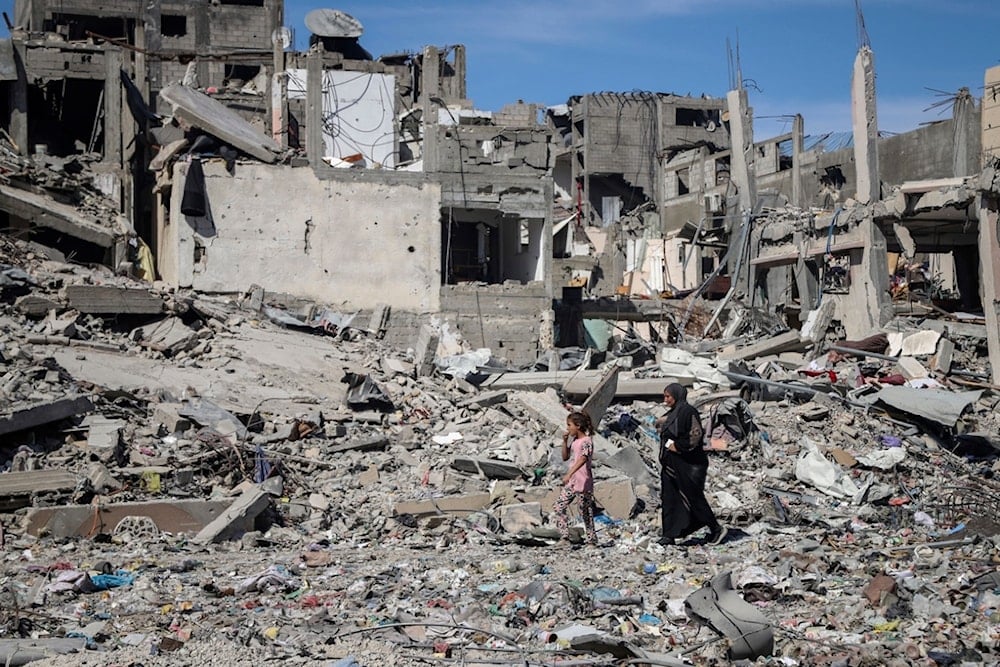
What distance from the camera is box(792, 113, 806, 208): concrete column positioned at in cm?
3341

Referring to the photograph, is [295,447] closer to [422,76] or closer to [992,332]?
[992,332]

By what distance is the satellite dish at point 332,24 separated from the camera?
38.0 m

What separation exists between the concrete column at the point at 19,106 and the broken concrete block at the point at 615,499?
1898 centimetres

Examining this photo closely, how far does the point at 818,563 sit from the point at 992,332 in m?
8.96

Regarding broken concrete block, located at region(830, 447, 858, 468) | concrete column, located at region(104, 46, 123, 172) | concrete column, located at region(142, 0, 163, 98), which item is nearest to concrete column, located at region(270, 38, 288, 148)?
concrete column, located at region(104, 46, 123, 172)

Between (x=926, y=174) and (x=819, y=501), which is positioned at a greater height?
(x=926, y=174)

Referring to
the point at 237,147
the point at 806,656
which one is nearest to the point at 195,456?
the point at 806,656

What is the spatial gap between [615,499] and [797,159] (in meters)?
25.8

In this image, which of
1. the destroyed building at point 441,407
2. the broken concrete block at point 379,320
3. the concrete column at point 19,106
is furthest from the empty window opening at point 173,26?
the broken concrete block at point 379,320

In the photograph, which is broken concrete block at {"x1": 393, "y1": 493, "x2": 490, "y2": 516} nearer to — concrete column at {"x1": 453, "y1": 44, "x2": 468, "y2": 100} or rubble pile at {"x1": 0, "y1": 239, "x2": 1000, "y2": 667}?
rubble pile at {"x1": 0, "y1": 239, "x2": 1000, "y2": 667}

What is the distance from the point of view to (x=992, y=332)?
1512 centimetres

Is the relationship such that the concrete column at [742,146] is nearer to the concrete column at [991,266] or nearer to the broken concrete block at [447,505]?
the concrete column at [991,266]

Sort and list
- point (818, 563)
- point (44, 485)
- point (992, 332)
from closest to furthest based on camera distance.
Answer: point (818, 563), point (44, 485), point (992, 332)

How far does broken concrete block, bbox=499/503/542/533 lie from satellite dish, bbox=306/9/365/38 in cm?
3106
